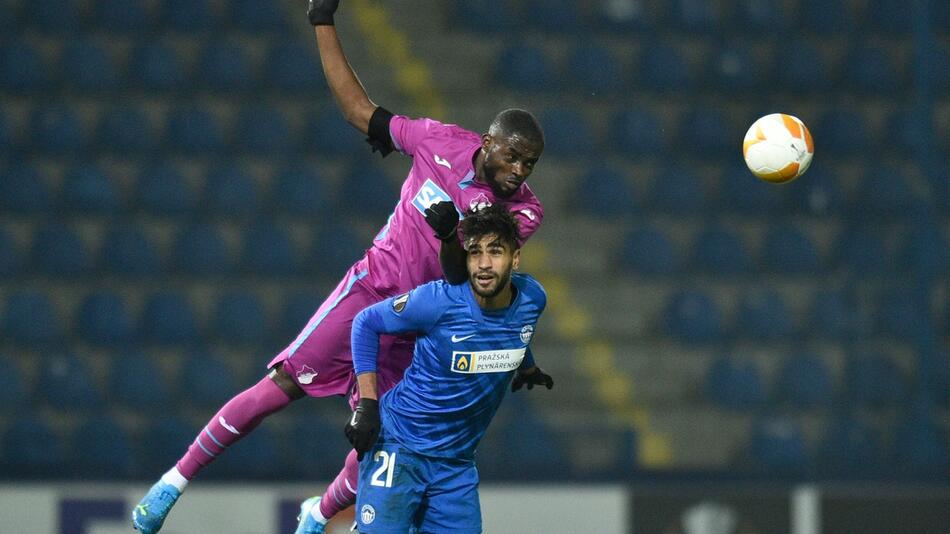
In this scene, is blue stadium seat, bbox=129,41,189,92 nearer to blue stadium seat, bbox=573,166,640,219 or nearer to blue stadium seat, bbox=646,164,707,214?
blue stadium seat, bbox=573,166,640,219

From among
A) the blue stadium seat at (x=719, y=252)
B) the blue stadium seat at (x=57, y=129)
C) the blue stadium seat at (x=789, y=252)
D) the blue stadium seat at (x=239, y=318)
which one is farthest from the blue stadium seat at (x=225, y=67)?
the blue stadium seat at (x=789, y=252)

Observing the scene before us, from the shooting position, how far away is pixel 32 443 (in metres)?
6.20

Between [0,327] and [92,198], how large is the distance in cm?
77

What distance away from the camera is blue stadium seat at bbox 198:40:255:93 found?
23.1ft

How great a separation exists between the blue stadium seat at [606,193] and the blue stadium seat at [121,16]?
2.44 meters

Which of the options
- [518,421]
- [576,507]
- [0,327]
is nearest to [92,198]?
[0,327]

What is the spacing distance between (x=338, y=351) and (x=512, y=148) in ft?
2.71

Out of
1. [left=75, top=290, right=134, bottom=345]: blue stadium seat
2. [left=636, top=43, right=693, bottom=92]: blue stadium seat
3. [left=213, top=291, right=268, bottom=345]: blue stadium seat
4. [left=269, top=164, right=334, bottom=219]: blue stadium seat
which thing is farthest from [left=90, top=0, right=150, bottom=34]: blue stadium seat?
[left=636, top=43, right=693, bottom=92]: blue stadium seat

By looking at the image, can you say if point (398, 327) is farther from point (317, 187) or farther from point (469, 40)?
point (469, 40)

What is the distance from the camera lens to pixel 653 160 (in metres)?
6.80

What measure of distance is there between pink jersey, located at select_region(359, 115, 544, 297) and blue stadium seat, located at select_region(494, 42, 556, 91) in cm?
317

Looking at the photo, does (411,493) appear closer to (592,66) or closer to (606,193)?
(606,193)

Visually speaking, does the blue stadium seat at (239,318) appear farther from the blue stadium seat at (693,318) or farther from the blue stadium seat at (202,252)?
the blue stadium seat at (693,318)

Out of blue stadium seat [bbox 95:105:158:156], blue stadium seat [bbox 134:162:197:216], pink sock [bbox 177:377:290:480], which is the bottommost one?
pink sock [bbox 177:377:290:480]
